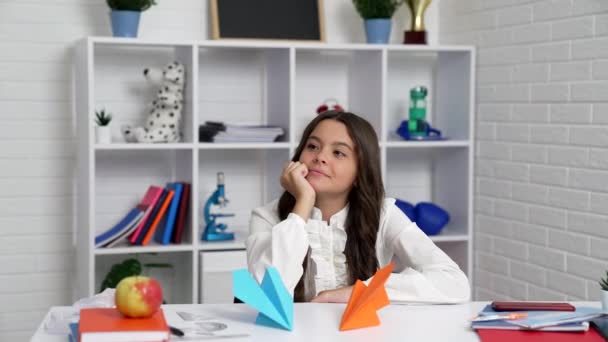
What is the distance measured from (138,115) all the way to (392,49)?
3.93ft

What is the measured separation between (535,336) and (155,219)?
229cm

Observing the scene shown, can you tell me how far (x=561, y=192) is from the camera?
12.1ft

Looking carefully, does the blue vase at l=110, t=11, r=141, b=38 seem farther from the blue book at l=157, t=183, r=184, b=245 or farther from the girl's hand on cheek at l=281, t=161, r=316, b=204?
the girl's hand on cheek at l=281, t=161, r=316, b=204

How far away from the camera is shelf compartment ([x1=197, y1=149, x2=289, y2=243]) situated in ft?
14.1

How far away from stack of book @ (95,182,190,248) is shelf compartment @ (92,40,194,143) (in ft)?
0.94

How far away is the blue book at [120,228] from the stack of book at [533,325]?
6.99 ft

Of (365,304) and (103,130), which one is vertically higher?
(103,130)

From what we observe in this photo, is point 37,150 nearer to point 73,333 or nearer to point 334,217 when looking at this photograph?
point 334,217

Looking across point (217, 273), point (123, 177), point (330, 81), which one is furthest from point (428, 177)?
point (123, 177)

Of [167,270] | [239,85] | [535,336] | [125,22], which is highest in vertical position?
[125,22]

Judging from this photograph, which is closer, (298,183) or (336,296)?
(336,296)

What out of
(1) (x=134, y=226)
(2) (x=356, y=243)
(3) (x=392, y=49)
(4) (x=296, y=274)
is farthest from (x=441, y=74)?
(4) (x=296, y=274)

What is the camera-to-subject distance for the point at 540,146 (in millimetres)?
3828

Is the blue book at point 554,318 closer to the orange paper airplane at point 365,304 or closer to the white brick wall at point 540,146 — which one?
the orange paper airplane at point 365,304
